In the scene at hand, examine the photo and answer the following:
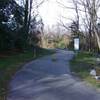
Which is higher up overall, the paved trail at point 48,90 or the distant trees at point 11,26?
the distant trees at point 11,26

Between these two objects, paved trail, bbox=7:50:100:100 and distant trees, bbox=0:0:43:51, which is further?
distant trees, bbox=0:0:43:51

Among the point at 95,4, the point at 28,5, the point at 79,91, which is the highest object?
the point at 28,5

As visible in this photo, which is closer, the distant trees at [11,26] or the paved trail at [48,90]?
the paved trail at [48,90]

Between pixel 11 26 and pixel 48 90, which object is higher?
pixel 11 26

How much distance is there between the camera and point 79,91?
14.3 meters

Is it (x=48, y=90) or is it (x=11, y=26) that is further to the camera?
(x=11, y=26)

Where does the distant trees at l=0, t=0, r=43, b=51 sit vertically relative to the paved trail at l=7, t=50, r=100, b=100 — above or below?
above

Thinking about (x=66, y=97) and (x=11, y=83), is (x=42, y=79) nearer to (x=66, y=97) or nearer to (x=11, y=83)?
(x=11, y=83)

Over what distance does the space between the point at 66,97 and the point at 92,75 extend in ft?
26.5

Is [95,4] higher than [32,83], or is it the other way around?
[95,4]

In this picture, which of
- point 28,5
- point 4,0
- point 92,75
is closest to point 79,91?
point 92,75

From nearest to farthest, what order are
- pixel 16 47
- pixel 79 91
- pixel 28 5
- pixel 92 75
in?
1. pixel 79 91
2. pixel 92 75
3. pixel 16 47
4. pixel 28 5

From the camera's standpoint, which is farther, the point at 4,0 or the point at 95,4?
the point at 4,0

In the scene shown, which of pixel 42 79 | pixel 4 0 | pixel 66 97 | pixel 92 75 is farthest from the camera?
pixel 4 0
